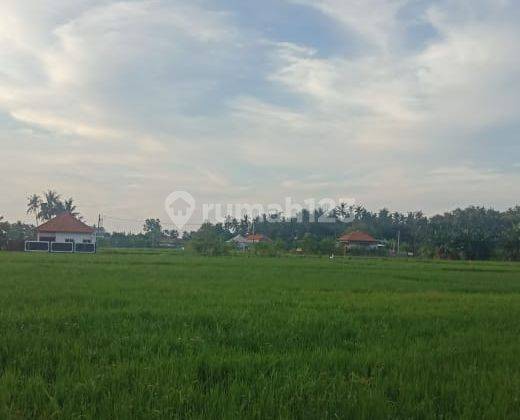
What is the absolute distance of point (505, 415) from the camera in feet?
11.6

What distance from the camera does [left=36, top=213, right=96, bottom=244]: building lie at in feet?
158

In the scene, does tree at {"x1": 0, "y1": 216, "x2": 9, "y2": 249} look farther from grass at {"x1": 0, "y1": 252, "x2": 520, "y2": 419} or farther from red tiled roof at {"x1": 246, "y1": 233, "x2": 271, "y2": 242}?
grass at {"x1": 0, "y1": 252, "x2": 520, "y2": 419}

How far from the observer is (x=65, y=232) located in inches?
1906

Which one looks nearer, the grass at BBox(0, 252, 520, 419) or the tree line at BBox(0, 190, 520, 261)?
the grass at BBox(0, 252, 520, 419)

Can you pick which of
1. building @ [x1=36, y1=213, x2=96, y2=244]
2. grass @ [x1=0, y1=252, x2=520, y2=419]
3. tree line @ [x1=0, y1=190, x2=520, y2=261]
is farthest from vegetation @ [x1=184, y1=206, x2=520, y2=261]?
grass @ [x1=0, y1=252, x2=520, y2=419]

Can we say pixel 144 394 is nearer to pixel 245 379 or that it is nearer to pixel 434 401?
pixel 245 379

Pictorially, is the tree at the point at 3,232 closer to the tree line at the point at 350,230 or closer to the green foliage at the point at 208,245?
the tree line at the point at 350,230

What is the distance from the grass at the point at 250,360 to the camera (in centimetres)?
356

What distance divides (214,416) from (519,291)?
43.8ft

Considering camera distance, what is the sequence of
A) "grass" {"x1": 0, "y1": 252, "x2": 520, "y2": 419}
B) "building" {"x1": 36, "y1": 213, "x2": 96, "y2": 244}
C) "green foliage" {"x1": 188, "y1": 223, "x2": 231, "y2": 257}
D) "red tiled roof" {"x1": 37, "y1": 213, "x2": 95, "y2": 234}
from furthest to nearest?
"red tiled roof" {"x1": 37, "y1": 213, "x2": 95, "y2": 234}
"building" {"x1": 36, "y1": 213, "x2": 96, "y2": 244}
"green foliage" {"x1": 188, "y1": 223, "x2": 231, "y2": 257}
"grass" {"x1": 0, "y1": 252, "x2": 520, "y2": 419}

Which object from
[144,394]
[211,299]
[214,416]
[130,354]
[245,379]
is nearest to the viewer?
[214,416]

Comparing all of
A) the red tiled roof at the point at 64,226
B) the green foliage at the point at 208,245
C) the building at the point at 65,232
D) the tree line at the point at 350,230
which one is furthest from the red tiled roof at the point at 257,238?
the red tiled roof at the point at 64,226

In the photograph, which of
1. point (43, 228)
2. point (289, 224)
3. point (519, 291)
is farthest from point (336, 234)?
point (519, 291)

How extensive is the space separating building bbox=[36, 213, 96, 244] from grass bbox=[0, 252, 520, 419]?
138 feet
